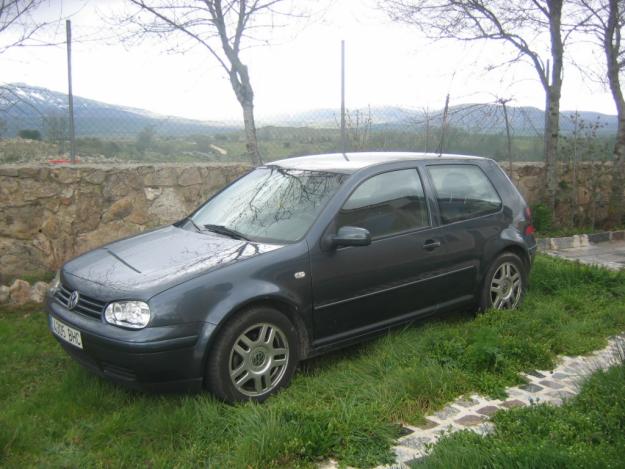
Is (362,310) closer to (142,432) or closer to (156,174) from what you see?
(142,432)

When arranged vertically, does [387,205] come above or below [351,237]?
above

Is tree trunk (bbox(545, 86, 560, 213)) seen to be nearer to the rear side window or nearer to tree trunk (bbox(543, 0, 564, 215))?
tree trunk (bbox(543, 0, 564, 215))

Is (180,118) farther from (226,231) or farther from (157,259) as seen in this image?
(157,259)

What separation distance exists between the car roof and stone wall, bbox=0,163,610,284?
2.35 m

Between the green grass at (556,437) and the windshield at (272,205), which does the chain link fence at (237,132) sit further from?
the green grass at (556,437)

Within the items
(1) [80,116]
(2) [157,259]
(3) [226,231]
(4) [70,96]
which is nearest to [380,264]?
(3) [226,231]

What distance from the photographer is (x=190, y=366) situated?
3.88m

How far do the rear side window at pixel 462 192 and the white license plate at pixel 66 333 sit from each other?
2.97 meters

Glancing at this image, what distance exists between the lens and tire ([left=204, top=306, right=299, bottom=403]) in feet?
13.0

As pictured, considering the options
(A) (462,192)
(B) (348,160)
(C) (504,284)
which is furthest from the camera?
(C) (504,284)

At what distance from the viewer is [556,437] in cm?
339

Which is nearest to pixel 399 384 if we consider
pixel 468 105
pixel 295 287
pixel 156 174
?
pixel 295 287

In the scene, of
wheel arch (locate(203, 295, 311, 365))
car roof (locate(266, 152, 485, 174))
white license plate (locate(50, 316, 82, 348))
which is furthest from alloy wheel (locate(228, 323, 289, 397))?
car roof (locate(266, 152, 485, 174))

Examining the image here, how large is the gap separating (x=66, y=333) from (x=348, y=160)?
8.46ft
